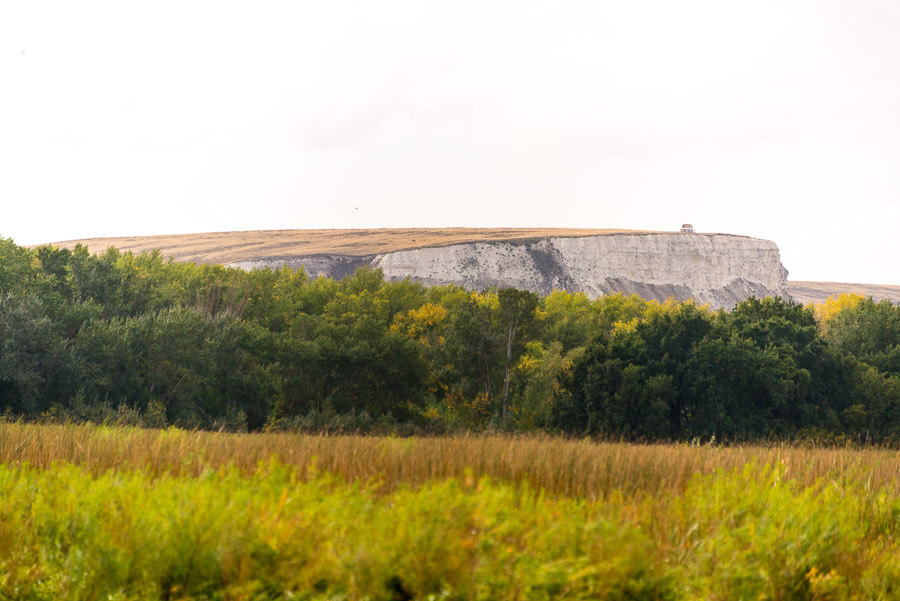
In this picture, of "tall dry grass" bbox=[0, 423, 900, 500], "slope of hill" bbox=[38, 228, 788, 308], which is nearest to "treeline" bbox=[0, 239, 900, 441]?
"tall dry grass" bbox=[0, 423, 900, 500]

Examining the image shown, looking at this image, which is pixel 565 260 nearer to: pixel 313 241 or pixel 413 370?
pixel 313 241

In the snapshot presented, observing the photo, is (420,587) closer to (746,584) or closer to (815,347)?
(746,584)

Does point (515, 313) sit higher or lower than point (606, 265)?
lower

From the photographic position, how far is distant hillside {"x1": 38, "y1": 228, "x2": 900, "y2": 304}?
14638 cm

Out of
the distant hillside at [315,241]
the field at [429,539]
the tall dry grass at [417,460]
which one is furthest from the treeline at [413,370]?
the distant hillside at [315,241]

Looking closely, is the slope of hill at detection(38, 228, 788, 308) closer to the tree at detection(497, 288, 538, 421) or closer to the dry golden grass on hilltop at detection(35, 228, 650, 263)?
the dry golden grass on hilltop at detection(35, 228, 650, 263)

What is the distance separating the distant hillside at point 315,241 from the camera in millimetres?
146375

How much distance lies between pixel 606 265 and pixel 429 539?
13815cm

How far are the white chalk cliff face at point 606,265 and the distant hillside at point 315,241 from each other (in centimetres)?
362

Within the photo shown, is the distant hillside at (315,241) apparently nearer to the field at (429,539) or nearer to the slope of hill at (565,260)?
the slope of hill at (565,260)

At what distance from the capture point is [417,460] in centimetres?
843

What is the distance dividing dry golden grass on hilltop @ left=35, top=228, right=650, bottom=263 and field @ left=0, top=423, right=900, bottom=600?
129857 millimetres

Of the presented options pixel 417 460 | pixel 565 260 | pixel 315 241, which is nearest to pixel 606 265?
pixel 565 260

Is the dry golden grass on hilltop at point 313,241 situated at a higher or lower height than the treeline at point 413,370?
higher
